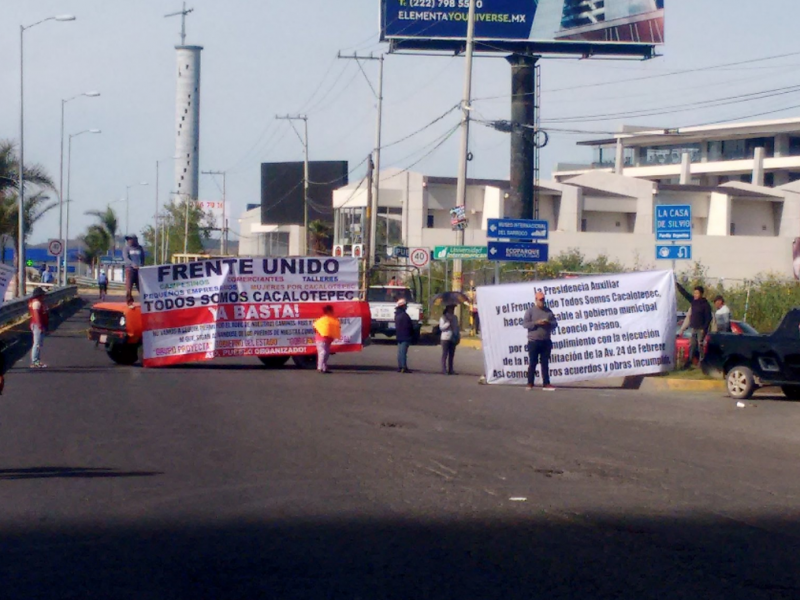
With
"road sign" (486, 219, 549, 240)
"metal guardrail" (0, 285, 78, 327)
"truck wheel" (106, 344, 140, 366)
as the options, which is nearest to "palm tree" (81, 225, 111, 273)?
"metal guardrail" (0, 285, 78, 327)

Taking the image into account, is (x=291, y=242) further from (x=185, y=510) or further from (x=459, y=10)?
(x=185, y=510)

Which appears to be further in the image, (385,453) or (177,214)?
(177,214)

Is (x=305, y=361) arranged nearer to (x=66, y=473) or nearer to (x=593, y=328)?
(x=593, y=328)

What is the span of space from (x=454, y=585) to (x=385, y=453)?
508 centimetres

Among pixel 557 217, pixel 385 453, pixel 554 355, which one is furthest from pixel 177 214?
pixel 385 453

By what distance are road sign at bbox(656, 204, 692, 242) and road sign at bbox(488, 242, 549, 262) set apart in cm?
686

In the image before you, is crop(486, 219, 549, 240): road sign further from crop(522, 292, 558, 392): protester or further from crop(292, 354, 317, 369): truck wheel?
crop(522, 292, 558, 392): protester

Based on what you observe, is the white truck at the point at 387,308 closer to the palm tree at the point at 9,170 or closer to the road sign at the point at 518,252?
the road sign at the point at 518,252

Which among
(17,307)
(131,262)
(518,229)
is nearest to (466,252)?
(518,229)

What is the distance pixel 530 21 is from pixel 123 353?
3011cm

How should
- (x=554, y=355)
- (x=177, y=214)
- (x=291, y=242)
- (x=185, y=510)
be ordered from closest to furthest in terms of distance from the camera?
(x=185, y=510) < (x=554, y=355) < (x=291, y=242) < (x=177, y=214)

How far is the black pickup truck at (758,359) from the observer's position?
1717cm

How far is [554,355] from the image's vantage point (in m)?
20.6

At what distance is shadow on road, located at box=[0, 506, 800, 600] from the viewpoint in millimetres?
6258
